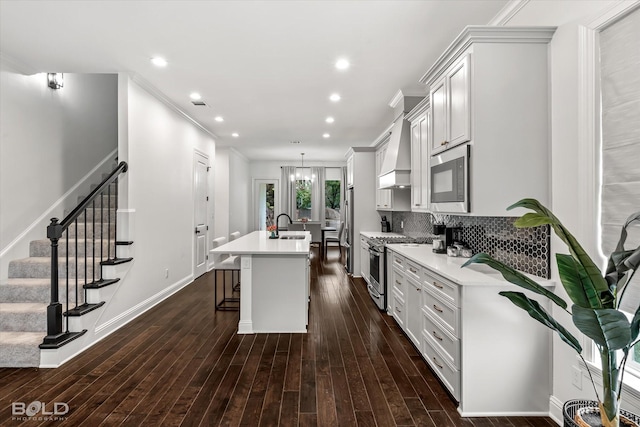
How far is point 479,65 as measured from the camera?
6.96 feet

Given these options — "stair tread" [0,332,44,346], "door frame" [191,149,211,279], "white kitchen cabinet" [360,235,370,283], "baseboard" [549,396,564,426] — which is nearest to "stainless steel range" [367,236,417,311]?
"white kitchen cabinet" [360,235,370,283]

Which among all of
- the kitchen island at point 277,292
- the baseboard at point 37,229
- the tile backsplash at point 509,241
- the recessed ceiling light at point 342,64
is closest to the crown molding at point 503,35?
the tile backsplash at point 509,241

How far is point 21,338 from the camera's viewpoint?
269cm

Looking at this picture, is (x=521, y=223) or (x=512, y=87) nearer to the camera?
(x=521, y=223)

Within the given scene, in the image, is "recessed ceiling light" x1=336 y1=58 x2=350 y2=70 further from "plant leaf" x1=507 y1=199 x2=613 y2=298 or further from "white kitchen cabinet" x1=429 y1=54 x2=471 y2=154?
"plant leaf" x1=507 y1=199 x2=613 y2=298

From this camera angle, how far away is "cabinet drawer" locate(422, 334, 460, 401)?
2.10 metres

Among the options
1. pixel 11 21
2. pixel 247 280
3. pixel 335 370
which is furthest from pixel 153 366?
pixel 11 21

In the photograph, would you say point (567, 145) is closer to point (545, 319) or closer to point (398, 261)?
point (545, 319)

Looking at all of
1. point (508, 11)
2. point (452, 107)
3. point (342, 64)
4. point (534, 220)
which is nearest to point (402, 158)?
point (342, 64)

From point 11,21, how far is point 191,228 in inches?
136

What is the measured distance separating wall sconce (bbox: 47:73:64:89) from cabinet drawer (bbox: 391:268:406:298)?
463 cm

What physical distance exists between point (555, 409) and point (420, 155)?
104 inches

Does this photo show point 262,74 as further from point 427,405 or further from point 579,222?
point 427,405

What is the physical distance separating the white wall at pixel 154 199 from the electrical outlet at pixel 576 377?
3895mm
